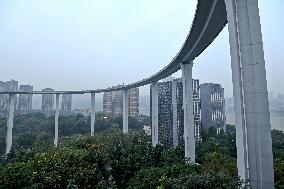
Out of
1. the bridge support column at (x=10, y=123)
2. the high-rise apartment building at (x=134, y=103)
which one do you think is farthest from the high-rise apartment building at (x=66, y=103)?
the bridge support column at (x=10, y=123)

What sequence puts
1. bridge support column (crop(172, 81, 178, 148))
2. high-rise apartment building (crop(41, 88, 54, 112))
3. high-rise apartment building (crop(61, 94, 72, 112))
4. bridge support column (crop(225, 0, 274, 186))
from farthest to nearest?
high-rise apartment building (crop(61, 94, 72, 112)), high-rise apartment building (crop(41, 88, 54, 112)), bridge support column (crop(172, 81, 178, 148)), bridge support column (crop(225, 0, 274, 186))

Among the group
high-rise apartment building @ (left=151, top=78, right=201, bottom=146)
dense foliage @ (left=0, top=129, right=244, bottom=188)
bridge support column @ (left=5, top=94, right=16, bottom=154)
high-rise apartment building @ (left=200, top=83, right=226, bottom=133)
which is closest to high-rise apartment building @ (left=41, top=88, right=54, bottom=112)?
bridge support column @ (left=5, top=94, right=16, bottom=154)

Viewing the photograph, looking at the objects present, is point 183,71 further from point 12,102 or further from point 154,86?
point 12,102

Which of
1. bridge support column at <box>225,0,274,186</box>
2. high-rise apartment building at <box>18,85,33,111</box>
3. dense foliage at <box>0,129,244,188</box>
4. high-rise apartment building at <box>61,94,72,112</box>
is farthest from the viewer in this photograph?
high-rise apartment building at <box>61,94,72,112</box>

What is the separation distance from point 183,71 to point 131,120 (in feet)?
151

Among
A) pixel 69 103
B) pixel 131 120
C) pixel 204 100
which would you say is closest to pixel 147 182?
pixel 204 100

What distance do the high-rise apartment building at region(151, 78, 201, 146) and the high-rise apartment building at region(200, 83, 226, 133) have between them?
9127 mm

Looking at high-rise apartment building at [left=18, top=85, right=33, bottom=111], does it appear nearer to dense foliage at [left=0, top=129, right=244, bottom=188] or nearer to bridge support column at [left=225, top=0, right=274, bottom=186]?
dense foliage at [left=0, top=129, right=244, bottom=188]

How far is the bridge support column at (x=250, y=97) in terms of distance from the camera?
8422mm

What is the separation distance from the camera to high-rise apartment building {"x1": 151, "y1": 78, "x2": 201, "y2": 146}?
127 feet

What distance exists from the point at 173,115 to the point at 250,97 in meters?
30.8

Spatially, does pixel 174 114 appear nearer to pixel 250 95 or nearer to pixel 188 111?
pixel 188 111

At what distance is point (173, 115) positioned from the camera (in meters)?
39.3

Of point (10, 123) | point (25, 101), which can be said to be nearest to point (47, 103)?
point (25, 101)
